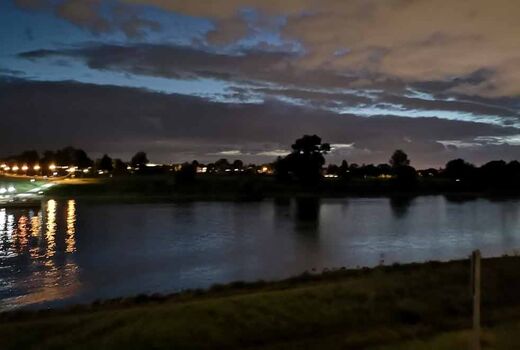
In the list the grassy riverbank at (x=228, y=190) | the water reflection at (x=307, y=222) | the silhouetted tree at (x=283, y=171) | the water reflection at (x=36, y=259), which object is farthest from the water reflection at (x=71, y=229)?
the silhouetted tree at (x=283, y=171)

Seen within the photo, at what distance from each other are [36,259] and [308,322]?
21.9 m

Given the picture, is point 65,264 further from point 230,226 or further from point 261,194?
point 261,194

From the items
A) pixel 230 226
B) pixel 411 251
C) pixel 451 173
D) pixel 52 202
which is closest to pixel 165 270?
pixel 411 251

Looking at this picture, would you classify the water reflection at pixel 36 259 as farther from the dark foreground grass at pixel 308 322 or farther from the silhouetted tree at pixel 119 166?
the silhouetted tree at pixel 119 166

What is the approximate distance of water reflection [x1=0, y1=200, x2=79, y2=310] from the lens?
2041 centimetres

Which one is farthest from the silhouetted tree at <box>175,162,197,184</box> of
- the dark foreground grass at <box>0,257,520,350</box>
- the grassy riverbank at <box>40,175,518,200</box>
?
the dark foreground grass at <box>0,257,520,350</box>

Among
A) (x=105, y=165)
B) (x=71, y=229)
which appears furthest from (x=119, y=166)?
(x=71, y=229)

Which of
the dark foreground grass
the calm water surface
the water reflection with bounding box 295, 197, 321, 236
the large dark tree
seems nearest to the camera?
the dark foreground grass

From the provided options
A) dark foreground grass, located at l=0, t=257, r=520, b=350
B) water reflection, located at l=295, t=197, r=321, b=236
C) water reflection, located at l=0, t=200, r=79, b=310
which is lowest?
water reflection, located at l=0, t=200, r=79, b=310

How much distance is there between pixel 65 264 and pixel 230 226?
20378 millimetres

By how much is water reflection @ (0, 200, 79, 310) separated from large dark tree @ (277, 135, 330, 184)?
51.9 m

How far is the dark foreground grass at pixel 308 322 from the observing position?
31.4 ft

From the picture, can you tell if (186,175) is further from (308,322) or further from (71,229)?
(308,322)

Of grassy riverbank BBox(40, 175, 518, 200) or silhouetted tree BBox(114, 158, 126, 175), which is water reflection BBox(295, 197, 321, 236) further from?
silhouetted tree BBox(114, 158, 126, 175)
